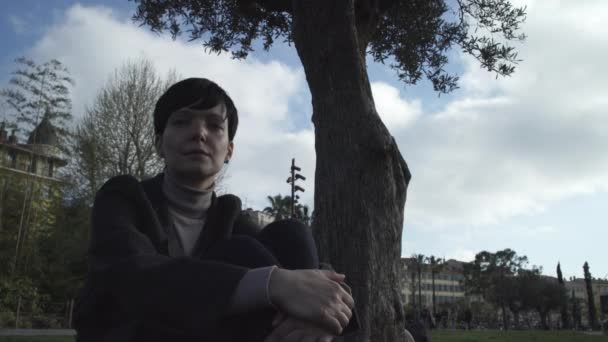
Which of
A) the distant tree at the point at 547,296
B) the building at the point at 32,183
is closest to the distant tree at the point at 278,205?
the building at the point at 32,183

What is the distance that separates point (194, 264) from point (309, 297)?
35 cm

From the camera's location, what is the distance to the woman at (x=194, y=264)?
1.28 metres

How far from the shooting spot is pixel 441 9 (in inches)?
243

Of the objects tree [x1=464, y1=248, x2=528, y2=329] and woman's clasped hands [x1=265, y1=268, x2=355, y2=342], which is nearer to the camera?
woman's clasped hands [x1=265, y1=268, x2=355, y2=342]

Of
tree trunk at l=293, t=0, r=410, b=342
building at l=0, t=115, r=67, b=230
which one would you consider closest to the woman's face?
tree trunk at l=293, t=0, r=410, b=342

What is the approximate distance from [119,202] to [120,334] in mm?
504

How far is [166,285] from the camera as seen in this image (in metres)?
1.30

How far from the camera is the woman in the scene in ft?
4.21

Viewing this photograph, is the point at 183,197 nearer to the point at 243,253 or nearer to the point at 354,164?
the point at 243,253

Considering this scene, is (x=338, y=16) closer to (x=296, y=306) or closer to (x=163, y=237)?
(x=163, y=237)

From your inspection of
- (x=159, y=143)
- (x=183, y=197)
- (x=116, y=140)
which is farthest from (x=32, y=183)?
(x=183, y=197)

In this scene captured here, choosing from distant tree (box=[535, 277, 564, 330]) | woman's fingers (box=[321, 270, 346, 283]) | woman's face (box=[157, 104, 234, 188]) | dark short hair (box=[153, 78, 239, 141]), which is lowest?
distant tree (box=[535, 277, 564, 330])

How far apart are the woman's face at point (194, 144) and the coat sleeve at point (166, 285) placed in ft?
1.47

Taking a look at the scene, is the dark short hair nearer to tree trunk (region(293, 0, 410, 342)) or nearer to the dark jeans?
the dark jeans
